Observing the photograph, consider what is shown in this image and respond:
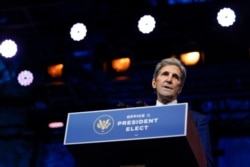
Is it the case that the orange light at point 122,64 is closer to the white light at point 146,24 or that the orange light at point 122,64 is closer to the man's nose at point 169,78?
the white light at point 146,24

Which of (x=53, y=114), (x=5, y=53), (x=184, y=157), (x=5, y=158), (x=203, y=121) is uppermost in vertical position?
(x=5, y=53)

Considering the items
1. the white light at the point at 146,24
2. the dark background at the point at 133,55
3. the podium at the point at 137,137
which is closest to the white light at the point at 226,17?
the dark background at the point at 133,55

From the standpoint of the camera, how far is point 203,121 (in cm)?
186

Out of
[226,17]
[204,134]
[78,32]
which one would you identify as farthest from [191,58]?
[204,134]

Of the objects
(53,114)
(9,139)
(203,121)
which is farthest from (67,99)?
(203,121)

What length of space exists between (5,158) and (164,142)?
4971 mm

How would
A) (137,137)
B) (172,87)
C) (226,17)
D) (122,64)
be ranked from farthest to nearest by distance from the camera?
(122,64), (226,17), (172,87), (137,137)

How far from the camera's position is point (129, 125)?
138 cm

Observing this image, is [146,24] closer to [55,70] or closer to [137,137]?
[55,70]

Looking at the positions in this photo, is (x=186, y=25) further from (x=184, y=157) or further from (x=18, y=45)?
(x=184, y=157)

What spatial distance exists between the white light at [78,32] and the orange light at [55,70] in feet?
1.43

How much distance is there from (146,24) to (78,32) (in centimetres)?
67

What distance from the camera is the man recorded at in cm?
184

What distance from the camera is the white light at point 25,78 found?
4965 mm
